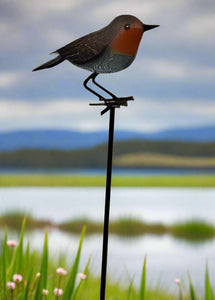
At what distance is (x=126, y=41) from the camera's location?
1.67 m

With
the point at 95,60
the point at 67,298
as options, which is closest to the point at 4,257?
the point at 67,298

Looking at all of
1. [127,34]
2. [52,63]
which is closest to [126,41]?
[127,34]

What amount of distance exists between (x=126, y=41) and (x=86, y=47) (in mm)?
140

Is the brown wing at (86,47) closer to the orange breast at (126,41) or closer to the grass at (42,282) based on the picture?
the orange breast at (126,41)

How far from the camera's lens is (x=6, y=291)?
6.81 ft

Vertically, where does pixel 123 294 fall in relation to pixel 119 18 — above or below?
below

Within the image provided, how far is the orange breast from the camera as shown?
1658mm

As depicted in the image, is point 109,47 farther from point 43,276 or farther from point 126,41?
point 43,276

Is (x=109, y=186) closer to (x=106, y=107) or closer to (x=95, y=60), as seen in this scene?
(x=106, y=107)

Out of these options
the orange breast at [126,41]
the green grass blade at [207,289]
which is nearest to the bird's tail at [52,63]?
the orange breast at [126,41]

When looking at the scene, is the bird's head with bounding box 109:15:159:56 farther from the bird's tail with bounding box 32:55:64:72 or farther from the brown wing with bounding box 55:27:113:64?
the bird's tail with bounding box 32:55:64:72

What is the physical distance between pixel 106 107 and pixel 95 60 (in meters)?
0.19

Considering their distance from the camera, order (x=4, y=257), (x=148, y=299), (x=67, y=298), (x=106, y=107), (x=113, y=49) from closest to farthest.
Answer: (x=113, y=49), (x=106, y=107), (x=67, y=298), (x=4, y=257), (x=148, y=299)

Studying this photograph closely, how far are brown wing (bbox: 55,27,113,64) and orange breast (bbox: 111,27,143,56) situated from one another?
0.08 ft
